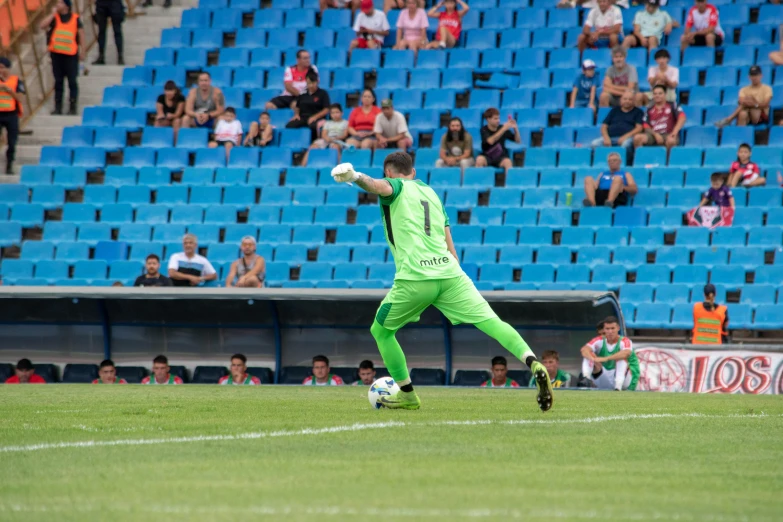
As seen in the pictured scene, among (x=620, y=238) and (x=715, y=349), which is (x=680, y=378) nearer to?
(x=715, y=349)

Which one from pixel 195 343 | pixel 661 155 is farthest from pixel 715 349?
pixel 195 343

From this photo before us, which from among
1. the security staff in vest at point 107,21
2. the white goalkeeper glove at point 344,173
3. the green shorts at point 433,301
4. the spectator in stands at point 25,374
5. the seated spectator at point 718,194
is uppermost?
the security staff in vest at point 107,21

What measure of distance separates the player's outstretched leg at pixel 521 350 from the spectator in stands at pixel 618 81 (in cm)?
1243

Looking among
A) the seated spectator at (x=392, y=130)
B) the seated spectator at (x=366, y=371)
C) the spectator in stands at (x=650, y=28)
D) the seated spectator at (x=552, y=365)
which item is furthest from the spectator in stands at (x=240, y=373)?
the spectator in stands at (x=650, y=28)

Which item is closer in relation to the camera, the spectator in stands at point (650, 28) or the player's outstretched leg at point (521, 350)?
the player's outstretched leg at point (521, 350)

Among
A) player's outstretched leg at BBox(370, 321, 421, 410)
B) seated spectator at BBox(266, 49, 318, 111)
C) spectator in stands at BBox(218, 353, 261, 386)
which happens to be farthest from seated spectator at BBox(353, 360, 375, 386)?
seated spectator at BBox(266, 49, 318, 111)

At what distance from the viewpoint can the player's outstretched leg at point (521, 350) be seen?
28.1 ft

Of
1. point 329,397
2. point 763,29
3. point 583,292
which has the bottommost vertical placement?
point 329,397

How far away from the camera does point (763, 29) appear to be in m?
21.9

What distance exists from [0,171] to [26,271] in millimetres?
4302

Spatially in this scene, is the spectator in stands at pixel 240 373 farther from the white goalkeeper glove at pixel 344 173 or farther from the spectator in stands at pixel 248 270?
the white goalkeeper glove at pixel 344 173

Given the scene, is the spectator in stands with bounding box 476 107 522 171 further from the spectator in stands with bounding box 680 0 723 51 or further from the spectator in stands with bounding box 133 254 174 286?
the spectator in stands with bounding box 133 254 174 286

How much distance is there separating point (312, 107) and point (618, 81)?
5.83 metres

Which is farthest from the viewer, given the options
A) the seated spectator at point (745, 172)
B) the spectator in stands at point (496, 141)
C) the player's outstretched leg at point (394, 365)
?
the spectator in stands at point (496, 141)
